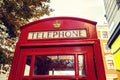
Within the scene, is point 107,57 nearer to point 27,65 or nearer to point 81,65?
point 81,65

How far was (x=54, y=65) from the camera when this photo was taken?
253cm

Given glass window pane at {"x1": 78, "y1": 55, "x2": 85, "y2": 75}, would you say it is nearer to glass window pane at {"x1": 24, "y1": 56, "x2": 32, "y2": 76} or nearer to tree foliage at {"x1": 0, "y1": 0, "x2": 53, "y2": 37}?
glass window pane at {"x1": 24, "y1": 56, "x2": 32, "y2": 76}

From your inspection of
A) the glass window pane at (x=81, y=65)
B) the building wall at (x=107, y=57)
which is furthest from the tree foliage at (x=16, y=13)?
the building wall at (x=107, y=57)

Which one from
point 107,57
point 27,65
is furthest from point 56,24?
point 107,57

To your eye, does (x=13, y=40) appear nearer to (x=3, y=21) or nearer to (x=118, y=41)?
(x=3, y=21)

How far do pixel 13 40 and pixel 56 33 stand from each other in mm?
5050

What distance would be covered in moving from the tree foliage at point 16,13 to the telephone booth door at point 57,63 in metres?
4.55

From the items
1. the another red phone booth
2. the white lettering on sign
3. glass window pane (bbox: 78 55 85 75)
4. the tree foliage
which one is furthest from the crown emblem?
the tree foliage

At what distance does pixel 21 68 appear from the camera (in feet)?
8.03

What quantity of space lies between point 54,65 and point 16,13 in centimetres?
502

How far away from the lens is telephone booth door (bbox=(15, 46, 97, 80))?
227cm

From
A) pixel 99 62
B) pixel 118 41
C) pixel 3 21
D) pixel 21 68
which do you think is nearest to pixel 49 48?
pixel 21 68

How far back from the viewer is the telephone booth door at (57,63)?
227cm

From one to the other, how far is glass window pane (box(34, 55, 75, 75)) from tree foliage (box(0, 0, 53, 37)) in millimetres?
4700
